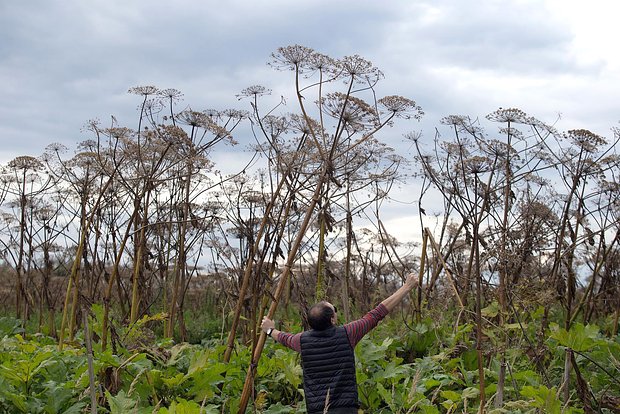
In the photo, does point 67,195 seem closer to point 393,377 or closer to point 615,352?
point 393,377

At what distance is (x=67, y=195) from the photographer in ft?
34.0

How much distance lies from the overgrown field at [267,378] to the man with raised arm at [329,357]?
0.36 m

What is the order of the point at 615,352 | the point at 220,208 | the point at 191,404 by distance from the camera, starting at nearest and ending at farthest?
1. the point at 191,404
2. the point at 615,352
3. the point at 220,208

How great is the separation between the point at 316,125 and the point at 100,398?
286cm

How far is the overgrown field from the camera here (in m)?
5.34

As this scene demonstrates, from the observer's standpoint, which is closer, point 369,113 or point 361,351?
point 369,113

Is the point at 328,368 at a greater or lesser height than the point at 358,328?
lesser

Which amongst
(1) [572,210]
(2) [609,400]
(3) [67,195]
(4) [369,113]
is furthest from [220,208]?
(2) [609,400]

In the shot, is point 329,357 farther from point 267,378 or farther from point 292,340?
point 267,378

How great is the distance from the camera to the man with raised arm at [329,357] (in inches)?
213

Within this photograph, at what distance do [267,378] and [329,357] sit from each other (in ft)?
4.75

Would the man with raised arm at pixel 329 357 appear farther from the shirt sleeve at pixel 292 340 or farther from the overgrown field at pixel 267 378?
the overgrown field at pixel 267 378

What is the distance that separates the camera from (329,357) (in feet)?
18.0

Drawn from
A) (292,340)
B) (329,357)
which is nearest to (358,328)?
(329,357)
